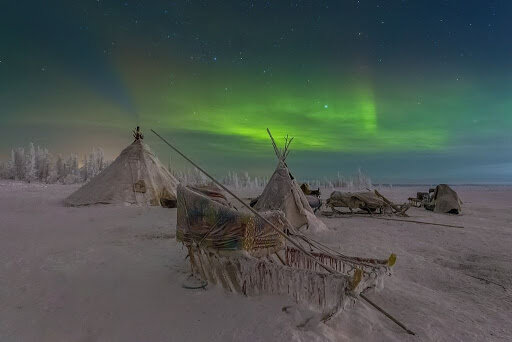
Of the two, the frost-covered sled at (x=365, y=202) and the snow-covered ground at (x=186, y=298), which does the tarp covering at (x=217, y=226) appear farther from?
the frost-covered sled at (x=365, y=202)

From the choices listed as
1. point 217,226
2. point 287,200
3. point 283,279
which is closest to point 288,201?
point 287,200

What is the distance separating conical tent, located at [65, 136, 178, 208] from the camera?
15.3 metres

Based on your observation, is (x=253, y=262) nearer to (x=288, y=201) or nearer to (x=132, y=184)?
(x=288, y=201)

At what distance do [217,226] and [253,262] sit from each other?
0.83 m

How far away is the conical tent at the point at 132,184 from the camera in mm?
15344

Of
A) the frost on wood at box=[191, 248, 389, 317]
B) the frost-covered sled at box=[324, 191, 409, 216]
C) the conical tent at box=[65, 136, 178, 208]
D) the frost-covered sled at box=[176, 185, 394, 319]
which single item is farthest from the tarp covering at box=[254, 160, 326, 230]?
the conical tent at box=[65, 136, 178, 208]

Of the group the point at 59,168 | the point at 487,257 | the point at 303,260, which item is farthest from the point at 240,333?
the point at 59,168

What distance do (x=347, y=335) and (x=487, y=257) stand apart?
19.2 ft

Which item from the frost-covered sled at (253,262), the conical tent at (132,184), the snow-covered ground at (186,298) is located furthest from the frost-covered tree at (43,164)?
the frost-covered sled at (253,262)

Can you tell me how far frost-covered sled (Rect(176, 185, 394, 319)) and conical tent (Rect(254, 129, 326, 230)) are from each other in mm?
4846

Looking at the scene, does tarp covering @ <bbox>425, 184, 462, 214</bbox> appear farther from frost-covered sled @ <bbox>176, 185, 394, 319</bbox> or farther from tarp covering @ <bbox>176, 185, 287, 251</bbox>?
tarp covering @ <bbox>176, 185, 287, 251</bbox>

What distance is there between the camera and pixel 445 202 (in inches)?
637

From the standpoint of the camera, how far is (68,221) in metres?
11.3

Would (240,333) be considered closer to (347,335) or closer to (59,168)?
(347,335)
